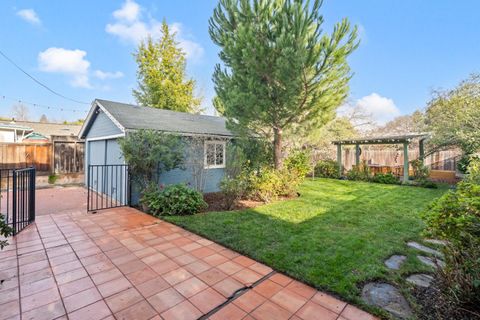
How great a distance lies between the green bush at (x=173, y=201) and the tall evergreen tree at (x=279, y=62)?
3044 mm

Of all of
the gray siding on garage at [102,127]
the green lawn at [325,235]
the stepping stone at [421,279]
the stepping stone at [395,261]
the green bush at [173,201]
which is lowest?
the stepping stone at [421,279]

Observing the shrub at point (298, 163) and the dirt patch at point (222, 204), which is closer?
the dirt patch at point (222, 204)

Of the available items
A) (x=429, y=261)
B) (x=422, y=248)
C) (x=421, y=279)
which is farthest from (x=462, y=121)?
(x=421, y=279)

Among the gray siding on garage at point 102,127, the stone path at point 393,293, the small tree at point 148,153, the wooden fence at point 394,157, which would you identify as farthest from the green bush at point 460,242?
the wooden fence at point 394,157

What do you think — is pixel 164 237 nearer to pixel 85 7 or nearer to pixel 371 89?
pixel 85 7

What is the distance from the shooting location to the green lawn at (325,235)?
282 centimetres

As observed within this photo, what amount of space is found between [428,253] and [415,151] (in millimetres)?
14256

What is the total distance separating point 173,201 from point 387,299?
458 cm

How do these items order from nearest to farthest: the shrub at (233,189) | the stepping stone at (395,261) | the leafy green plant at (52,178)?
→ the stepping stone at (395,261)
the shrub at (233,189)
the leafy green plant at (52,178)

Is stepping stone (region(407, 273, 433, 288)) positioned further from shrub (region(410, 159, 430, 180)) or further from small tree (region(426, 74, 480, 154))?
shrub (region(410, 159, 430, 180))

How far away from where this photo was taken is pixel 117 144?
7102mm

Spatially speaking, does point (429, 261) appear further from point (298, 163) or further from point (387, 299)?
point (298, 163)

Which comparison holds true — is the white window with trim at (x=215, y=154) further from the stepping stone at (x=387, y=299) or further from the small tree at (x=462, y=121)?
the small tree at (x=462, y=121)

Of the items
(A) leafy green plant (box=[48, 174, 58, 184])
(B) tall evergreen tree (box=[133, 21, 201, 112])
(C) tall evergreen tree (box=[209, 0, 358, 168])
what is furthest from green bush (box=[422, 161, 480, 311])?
(B) tall evergreen tree (box=[133, 21, 201, 112])
